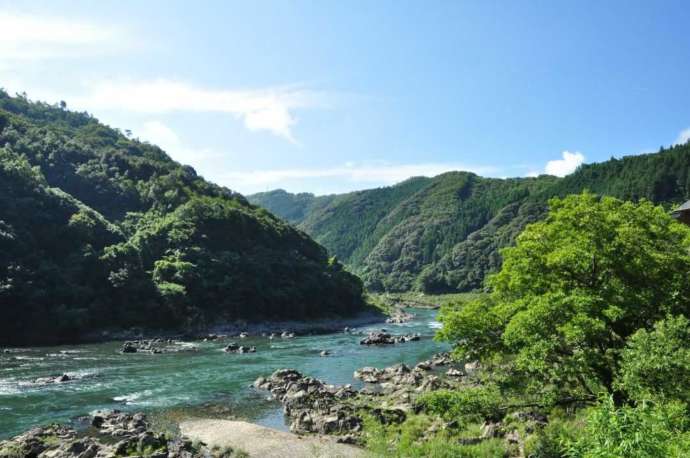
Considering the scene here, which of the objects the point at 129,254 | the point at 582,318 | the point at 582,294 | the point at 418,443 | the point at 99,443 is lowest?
the point at 418,443

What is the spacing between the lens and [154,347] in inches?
2913

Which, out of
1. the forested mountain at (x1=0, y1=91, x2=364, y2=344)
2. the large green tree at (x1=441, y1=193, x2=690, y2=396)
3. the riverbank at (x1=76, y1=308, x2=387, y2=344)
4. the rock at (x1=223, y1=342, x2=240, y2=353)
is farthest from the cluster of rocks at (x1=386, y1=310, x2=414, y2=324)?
the large green tree at (x1=441, y1=193, x2=690, y2=396)

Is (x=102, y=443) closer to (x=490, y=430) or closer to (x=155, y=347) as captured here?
(x=490, y=430)

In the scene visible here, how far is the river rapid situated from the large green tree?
17.7m

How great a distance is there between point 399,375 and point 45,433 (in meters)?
29.1

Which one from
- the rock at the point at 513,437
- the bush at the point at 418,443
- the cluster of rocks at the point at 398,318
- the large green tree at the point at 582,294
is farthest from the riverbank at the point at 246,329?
the large green tree at the point at 582,294

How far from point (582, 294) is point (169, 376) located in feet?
140

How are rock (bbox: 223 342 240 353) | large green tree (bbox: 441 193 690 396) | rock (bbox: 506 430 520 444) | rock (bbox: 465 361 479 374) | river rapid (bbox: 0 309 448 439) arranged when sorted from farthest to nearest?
rock (bbox: 223 342 240 353) < rock (bbox: 465 361 479 374) < river rapid (bbox: 0 309 448 439) < rock (bbox: 506 430 520 444) < large green tree (bbox: 441 193 690 396)

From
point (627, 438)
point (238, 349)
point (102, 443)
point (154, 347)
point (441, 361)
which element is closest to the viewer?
Answer: point (627, 438)

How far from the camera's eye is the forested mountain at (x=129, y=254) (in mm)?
87750

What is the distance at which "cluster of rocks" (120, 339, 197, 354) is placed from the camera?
70.9 m

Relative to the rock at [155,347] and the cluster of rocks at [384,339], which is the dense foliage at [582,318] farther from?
the rock at [155,347]

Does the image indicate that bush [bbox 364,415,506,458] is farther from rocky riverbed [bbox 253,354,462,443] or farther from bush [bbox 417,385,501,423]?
bush [bbox 417,385,501,423]

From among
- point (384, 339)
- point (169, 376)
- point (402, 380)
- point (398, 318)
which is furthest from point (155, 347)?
point (398, 318)
